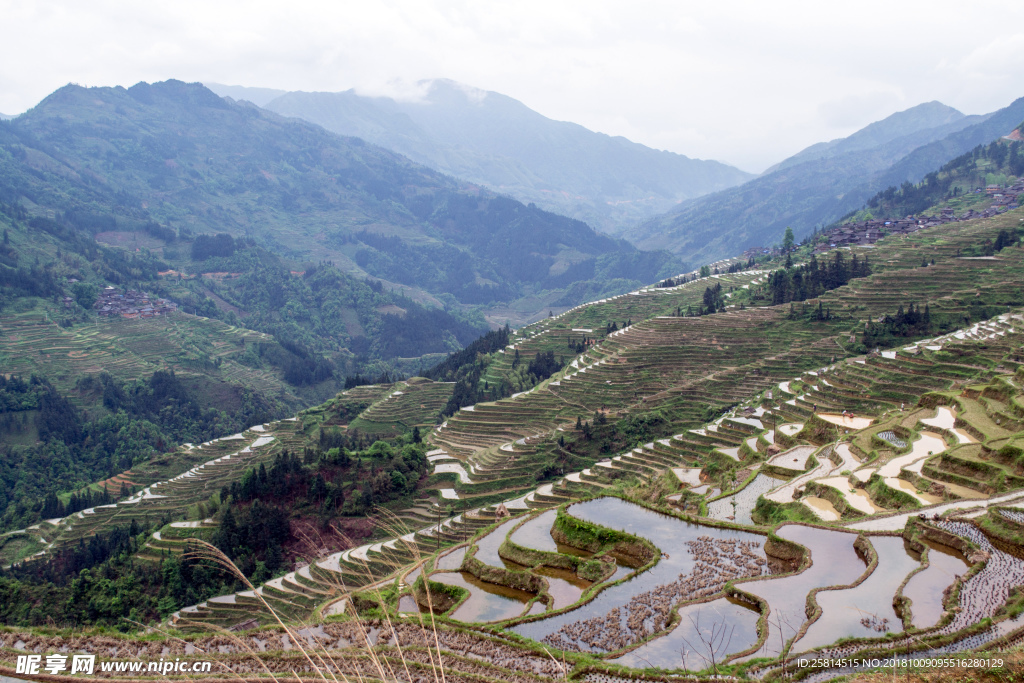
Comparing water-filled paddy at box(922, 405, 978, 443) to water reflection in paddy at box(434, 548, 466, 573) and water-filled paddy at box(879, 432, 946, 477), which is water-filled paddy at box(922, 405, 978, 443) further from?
water reflection in paddy at box(434, 548, 466, 573)

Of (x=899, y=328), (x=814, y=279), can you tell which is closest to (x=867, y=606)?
(x=899, y=328)

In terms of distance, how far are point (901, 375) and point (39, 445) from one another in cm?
7072

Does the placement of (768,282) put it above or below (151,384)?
above

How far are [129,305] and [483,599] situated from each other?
100 m

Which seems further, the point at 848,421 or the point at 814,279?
the point at 814,279

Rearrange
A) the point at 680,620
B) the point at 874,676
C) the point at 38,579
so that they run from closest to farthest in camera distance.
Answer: the point at 874,676, the point at 680,620, the point at 38,579

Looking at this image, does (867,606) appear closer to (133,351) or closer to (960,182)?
(133,351)

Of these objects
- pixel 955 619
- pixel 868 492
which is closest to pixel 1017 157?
pixel 868 492

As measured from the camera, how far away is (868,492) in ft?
76.9

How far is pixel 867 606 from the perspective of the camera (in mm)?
15719

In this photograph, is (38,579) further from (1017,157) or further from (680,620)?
(1017,157)

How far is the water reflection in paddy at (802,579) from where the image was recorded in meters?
15.2

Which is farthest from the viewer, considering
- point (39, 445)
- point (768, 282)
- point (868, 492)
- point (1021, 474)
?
point (768, 282)

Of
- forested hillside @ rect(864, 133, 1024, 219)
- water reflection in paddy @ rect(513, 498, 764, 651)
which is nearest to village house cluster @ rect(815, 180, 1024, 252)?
forested hillside @ rect(864, 133, 1024, 219)
